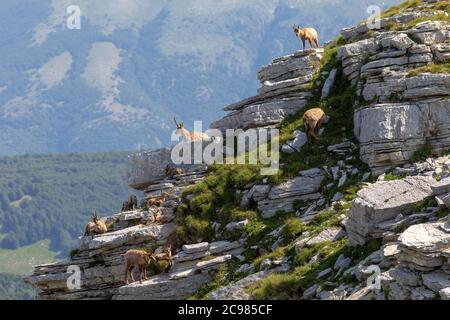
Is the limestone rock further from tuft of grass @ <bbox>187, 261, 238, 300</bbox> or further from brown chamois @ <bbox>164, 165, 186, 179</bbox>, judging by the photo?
brown chamois @ <bbox>164, 165, 186, 179</bbox>

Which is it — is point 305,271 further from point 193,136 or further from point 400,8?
point 400,8

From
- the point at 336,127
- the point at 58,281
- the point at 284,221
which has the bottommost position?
the point at 58,281

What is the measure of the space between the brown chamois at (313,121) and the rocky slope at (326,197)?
1.58 ft

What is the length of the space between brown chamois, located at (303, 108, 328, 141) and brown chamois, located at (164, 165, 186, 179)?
8.10m

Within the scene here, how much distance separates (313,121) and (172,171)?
958 centimetres

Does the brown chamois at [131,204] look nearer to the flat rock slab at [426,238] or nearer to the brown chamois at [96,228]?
the brown chamois at [96,228]

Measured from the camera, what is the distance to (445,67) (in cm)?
4622

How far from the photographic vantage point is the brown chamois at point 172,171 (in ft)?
178

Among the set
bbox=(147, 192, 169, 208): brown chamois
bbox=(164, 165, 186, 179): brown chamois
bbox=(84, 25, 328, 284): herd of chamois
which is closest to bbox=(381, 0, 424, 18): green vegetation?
bbox=(84, 25, 328, 284): herd of chamois

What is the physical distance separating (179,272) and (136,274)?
393 centimetres

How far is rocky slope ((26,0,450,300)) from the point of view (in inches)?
1399

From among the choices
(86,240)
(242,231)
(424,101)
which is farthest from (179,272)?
Answer: (424,101)

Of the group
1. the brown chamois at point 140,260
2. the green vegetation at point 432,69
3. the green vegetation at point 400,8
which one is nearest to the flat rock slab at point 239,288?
the brown chamois at point 140,260
